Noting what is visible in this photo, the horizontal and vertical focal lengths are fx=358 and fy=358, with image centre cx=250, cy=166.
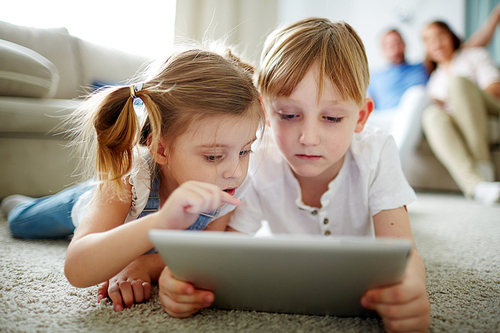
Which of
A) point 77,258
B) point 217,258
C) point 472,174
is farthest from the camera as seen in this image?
point 472,174

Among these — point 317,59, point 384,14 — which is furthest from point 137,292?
point 384,14

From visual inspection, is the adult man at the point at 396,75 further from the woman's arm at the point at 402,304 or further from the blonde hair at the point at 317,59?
the woman's arm at the point at 402,304

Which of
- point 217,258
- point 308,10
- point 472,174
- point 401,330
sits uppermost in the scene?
point 308,10

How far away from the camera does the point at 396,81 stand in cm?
279

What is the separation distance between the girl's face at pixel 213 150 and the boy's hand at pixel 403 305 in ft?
1.11

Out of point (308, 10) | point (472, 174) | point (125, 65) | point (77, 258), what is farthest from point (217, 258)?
point (308, 10)

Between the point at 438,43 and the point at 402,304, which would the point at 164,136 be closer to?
the point at 402,304

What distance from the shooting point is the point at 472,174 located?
195cm

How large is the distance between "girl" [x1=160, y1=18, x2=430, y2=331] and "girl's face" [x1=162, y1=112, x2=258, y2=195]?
0.42 ft

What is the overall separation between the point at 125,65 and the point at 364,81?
1.90 meters

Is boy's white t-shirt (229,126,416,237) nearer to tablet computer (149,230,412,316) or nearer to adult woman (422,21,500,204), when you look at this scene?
tablet computer (149,230,412,316)

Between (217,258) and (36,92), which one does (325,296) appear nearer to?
(217,258)

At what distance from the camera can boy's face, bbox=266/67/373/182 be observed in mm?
733

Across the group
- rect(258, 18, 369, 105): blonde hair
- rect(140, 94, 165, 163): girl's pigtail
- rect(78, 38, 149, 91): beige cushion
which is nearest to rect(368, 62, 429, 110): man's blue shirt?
rect(78, 38, 149, 91): beige cushion
